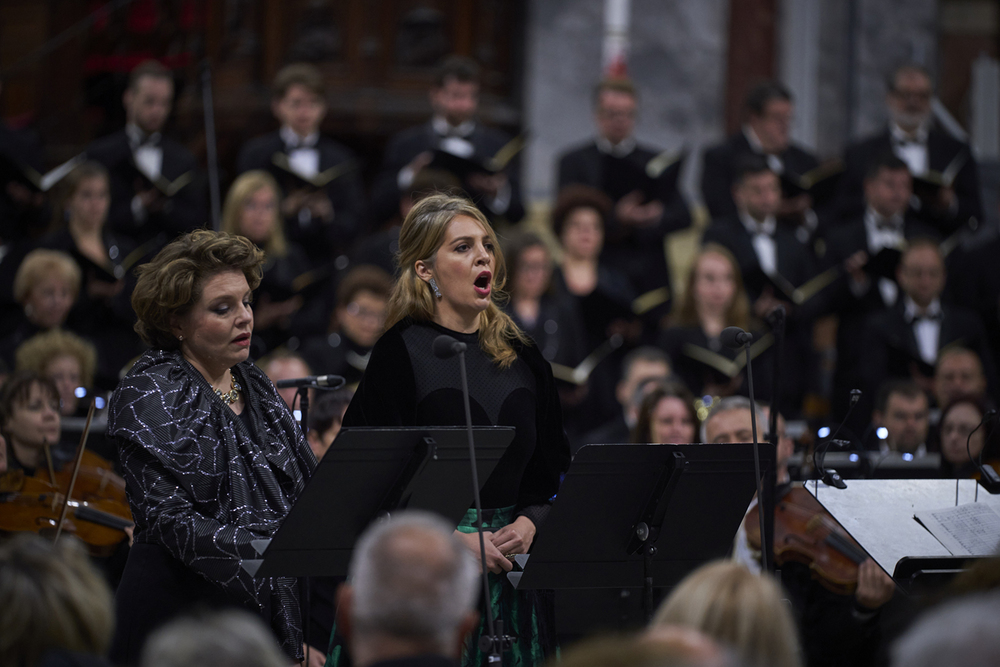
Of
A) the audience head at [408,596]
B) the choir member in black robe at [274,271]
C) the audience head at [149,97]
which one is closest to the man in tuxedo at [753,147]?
the choir member in black robe at [274,271]

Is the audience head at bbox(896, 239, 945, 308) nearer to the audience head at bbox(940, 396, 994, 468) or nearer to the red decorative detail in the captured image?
the audience head at bbox(940, 396, 994, 468)

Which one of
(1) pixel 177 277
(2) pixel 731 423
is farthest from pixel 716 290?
(1) pixel 177 277

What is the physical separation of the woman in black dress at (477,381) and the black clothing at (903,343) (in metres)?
3.67

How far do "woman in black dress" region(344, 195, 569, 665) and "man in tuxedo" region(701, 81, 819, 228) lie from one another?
4180 millimetres

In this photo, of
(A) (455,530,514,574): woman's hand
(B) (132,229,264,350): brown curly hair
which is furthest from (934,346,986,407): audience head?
(B) (132,229,264,350): brown curly hair

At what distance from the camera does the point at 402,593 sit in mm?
2059

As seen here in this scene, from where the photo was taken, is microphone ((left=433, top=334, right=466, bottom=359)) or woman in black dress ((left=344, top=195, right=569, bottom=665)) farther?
woman in black dress ((left=344, top=195, right=569, bottom=665))

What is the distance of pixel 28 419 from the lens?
4656mm

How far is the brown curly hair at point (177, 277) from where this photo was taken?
10.5ft

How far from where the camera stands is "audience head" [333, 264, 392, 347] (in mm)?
6422

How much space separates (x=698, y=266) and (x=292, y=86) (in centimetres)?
248

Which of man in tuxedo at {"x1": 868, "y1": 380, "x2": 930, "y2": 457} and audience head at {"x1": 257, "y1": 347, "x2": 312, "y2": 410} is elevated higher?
audience head at {"x1": 257, "y1": 347, "x2": 312, "y2": 410}

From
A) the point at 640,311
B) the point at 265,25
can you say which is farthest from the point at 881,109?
the point at 265,25

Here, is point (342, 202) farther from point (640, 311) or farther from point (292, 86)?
point (640, 311)
